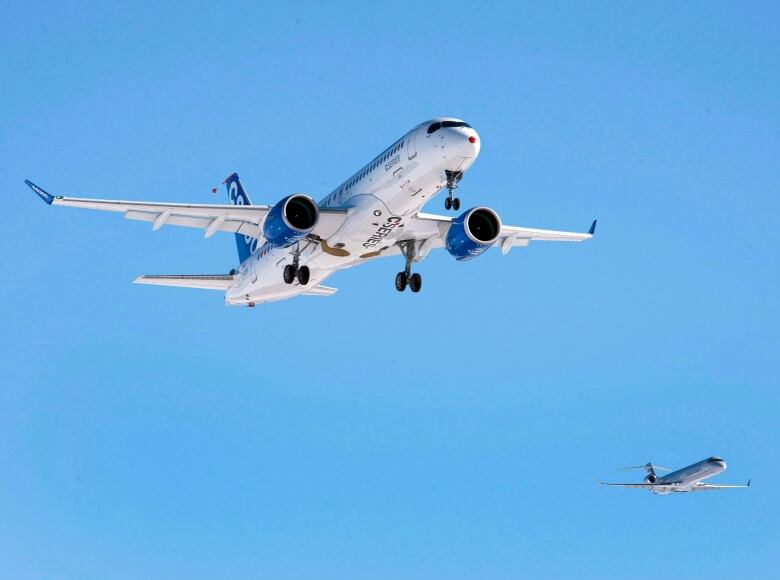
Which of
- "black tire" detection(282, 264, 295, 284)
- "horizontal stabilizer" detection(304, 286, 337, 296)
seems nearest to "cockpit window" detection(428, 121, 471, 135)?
"black tire" detection(282, 264, 295, 284)

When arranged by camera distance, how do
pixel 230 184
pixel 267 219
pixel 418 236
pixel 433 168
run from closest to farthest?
pixel 433 168 < pixel 267 219 < pixel 418 236 < pixel 230 184

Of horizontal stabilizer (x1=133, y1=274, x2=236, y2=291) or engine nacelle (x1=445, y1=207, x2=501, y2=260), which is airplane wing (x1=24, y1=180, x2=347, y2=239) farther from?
horizontal stabilizer (x1=133, y1=274, x2=236, y2=291)

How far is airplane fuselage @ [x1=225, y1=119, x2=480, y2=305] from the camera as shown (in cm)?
3828

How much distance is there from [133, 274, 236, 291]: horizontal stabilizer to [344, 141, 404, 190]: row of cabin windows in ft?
36.9

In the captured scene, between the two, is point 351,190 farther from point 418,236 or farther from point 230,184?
point 230,184

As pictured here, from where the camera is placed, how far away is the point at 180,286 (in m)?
52.1

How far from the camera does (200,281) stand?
52.0 metres

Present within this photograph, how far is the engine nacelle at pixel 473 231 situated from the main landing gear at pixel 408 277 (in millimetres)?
3646

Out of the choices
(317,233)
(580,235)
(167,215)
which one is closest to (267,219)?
(317,233)

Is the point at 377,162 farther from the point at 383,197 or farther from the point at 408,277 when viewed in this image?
the point at 408,277

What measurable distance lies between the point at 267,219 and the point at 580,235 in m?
18.2

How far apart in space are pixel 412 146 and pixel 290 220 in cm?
620

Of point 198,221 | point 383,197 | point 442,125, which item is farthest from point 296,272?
point 442,125

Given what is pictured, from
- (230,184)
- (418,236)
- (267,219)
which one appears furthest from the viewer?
(230,184)
